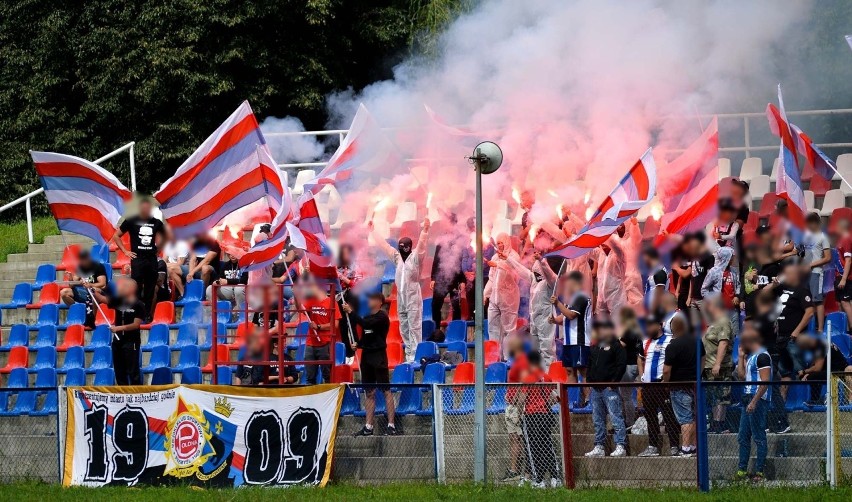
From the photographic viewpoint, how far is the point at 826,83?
2788cm

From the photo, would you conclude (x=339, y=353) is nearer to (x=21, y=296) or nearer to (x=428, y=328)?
(x=428, y=328)

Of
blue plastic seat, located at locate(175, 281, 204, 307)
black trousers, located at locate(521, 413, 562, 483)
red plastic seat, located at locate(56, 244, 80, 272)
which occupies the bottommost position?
black trousers, located at locate(521, 413, 562, 483)

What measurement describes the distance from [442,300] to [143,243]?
4.19 meters

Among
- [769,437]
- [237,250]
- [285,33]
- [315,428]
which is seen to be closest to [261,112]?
[285,33]

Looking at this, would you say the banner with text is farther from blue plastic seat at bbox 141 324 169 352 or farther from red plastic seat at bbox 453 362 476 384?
blue plastic seat at bbox 141 324 169 352

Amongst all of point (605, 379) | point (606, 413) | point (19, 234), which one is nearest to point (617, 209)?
point (605, 379)

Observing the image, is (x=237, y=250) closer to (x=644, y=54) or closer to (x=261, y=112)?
(x=644, y=54)

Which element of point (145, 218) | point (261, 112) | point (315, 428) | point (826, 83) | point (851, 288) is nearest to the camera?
point (315, 428)

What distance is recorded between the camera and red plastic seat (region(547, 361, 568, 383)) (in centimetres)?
1698

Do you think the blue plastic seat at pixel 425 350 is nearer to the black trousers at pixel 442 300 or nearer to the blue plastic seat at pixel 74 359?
the black trousers at pixel 442 300

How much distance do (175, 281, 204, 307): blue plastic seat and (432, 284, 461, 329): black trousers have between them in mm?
3769

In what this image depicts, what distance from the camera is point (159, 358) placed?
65.4 feet

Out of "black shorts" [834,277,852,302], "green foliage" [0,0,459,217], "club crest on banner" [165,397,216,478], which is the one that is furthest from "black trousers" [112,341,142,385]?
"green foliage" [0,0,459,217]

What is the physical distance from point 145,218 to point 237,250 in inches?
111
